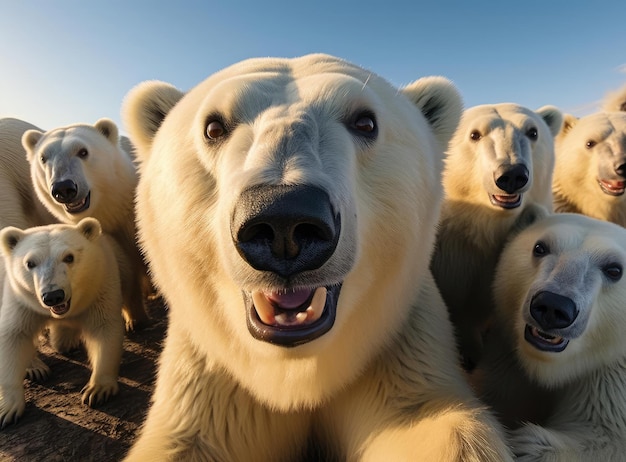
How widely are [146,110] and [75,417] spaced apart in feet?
7.25

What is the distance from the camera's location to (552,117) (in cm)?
365

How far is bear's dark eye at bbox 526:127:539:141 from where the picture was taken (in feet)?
10.3

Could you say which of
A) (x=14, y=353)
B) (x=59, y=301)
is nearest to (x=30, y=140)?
(x=59, y=301)

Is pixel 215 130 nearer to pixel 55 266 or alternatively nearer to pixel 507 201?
pixel 507 201

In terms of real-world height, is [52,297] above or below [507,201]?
below

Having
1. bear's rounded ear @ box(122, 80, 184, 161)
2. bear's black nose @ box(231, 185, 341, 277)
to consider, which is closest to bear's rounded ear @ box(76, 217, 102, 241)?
bear's rounded ear @ box(122, 80, 184, 161)

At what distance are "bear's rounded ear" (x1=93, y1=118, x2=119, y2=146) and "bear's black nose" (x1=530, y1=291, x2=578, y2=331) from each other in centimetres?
442

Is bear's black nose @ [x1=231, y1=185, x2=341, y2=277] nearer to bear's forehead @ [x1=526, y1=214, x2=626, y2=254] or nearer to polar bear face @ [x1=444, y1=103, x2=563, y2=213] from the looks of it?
bear's forehead @ [x1=526, y1=214, x2=626, y2=254]

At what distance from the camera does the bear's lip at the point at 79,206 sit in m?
4.11

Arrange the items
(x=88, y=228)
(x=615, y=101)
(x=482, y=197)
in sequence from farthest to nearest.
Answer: (x=615, y=101) → (x=88, y=228) → (x=482, y=197)

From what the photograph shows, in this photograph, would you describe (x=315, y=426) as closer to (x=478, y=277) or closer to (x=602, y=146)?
(x=478, y=277)

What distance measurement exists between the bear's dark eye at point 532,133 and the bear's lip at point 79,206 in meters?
3.75

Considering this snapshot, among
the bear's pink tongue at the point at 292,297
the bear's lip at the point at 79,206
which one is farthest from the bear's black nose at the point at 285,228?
the bear's lip at the point at 79,206

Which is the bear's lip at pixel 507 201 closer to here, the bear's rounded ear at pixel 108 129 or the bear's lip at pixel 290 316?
the bear's lip at pixel 290 316
